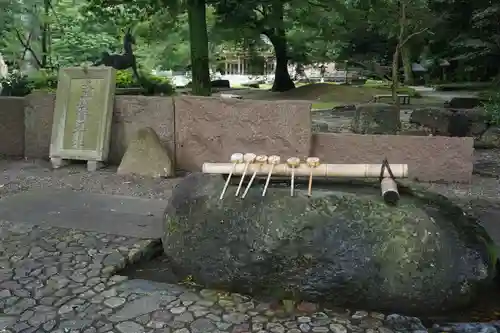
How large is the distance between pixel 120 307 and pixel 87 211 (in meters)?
2.10

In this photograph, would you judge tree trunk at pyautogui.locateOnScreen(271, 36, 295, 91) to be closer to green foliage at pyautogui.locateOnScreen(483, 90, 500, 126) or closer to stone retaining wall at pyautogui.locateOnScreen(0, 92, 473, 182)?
green foliage at pyautogui.locateOnScreen(483, 90, 500, 126)

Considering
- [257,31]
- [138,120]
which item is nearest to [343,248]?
[138,120]

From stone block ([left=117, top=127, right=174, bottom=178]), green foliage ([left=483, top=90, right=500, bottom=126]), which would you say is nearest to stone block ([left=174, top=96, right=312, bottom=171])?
stone block ([left=117, top=127, right=174, bottom=178])

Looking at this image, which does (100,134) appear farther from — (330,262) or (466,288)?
(466,288)

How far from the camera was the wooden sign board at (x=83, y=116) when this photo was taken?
22.0ft

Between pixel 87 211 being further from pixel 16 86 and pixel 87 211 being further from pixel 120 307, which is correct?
pixel 16 86

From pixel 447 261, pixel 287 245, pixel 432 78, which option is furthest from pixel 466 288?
pixel 432 78

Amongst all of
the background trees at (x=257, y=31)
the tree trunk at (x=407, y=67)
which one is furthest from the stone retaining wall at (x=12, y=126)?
the tree trunk at (x=407, y=67)

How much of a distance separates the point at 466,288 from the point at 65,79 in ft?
18.5

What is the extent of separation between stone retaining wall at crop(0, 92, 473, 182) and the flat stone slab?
4.41 ft

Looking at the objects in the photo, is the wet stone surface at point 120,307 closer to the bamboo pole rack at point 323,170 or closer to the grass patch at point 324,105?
the bamboo pole rack at point 323,170

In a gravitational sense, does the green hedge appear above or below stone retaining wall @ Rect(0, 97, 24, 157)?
above

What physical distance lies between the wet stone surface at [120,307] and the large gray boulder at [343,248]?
0.41 ft

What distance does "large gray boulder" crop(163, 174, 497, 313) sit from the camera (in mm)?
2824
